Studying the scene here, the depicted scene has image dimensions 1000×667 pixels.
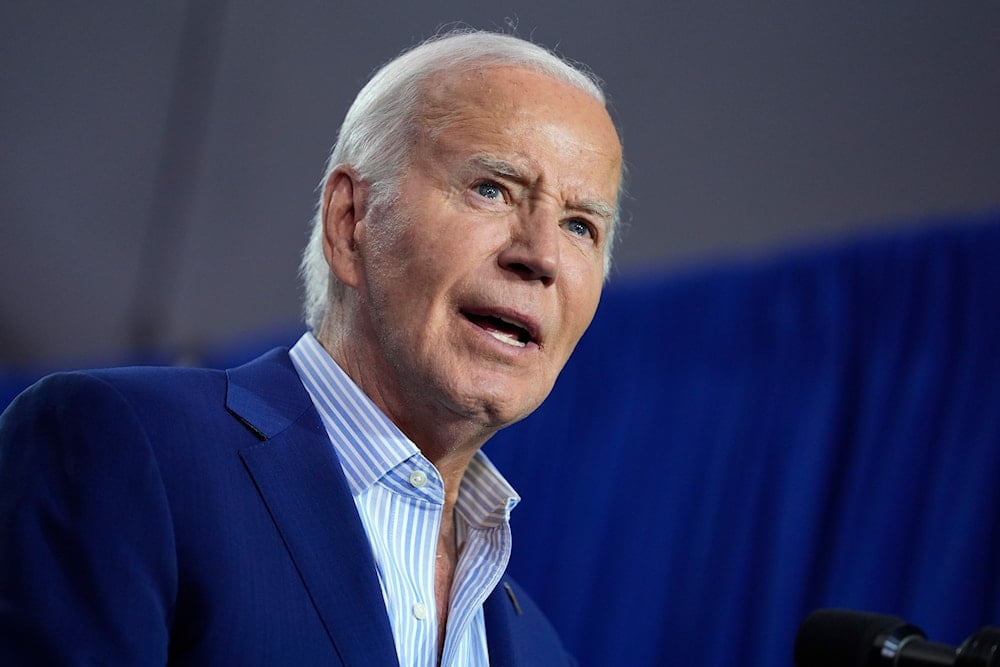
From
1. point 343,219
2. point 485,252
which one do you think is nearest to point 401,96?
point 343,219

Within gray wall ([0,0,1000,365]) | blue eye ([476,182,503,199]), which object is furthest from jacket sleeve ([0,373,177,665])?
gray wall ([0,0,1000,365])

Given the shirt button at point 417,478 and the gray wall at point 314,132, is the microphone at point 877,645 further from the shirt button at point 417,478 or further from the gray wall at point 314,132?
the gray wall at point 314,132

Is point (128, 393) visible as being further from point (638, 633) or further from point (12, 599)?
point (638, 633)

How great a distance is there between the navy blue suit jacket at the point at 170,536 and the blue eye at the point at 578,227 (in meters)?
0.45

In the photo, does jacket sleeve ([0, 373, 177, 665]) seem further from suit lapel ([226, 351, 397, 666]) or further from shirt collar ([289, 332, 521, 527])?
shirt collar ([289, 332, 521, 527])

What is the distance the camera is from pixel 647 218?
348 centimetres

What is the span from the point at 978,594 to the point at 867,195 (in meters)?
1.13

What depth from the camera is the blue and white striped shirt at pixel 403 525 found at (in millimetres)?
1358

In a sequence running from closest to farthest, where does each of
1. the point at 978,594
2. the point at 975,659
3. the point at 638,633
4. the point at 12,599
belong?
the point at 975,659 < the point at 12,599 < the point at 978,594 < the point at 638,633

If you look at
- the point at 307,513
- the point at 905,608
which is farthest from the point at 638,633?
the point at 307,513

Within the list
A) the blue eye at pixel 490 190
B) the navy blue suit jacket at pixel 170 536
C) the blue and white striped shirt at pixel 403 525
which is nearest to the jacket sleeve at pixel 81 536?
the navy blue suit jacket at pixel 170 536

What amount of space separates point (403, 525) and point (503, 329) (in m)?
0.27

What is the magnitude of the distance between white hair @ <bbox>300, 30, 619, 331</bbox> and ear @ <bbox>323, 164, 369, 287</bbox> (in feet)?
0.06

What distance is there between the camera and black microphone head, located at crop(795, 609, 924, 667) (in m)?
1.00
